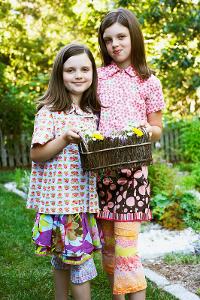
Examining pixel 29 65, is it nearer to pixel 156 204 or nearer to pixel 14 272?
pixel 156 204

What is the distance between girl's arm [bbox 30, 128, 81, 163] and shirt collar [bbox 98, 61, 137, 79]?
0.54 meters

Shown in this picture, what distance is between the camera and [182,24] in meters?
5.59

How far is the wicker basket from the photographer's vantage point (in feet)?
5.26

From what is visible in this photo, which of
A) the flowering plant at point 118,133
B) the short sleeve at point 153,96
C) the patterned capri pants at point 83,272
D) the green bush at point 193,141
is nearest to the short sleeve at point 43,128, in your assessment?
the flowering plant at point 118,133

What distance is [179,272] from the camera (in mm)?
2760

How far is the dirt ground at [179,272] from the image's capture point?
8.40 ft

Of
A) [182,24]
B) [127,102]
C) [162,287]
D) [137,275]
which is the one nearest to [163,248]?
[162,287]

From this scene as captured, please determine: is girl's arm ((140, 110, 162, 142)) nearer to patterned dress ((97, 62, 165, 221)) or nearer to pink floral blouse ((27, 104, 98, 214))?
patterned dress ((97, 62, 165, 221))

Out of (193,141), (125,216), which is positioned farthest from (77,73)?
(193,141)

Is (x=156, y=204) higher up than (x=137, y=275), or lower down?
higher up

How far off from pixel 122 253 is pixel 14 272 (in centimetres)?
134

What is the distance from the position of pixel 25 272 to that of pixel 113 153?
165cm

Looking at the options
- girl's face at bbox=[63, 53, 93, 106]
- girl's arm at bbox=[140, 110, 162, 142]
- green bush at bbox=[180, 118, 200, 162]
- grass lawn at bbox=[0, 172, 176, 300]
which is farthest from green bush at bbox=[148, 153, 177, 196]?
girl's face at bbox=[63, 53, 93, 106]

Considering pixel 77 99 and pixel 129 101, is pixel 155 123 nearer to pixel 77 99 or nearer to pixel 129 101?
pixel 129 101
